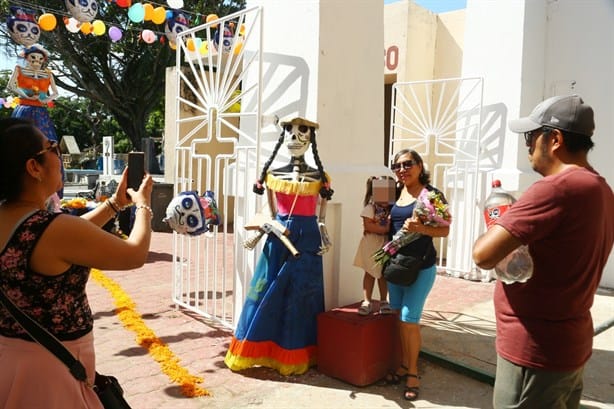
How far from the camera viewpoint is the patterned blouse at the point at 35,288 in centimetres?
164

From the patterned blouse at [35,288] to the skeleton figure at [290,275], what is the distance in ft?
6.32

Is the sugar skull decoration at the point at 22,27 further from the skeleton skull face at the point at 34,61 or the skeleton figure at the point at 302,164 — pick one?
the skeleton figure at the point at 302,164

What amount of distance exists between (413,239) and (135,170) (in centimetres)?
197

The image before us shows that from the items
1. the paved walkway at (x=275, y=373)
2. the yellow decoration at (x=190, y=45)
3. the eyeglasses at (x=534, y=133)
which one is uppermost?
the yellow decoration at (x=190, y=45)

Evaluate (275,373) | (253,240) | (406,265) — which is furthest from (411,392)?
(253,240)

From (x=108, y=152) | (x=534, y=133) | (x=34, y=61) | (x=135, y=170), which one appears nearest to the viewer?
(x=534, y=133)

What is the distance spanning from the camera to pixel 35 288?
167 cm

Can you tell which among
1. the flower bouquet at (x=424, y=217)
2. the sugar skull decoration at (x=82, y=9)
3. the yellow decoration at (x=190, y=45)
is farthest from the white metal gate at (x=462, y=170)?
the sugar skull decoration at (x=82, y=9)

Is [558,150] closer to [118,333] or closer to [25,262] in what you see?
[25,262]

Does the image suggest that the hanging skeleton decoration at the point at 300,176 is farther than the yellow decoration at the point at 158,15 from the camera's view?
No

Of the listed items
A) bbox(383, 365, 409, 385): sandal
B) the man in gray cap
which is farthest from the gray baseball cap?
bbox(383, 365, 409, 385): sandal

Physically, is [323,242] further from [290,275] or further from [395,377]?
[395,377]

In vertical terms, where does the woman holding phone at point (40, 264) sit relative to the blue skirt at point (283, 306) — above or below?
above

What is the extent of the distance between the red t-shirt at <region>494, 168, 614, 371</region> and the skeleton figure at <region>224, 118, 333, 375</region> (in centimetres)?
187
